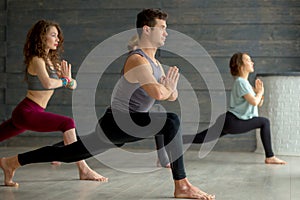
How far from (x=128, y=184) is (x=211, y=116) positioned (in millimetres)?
2189

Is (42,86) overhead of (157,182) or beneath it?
overhead

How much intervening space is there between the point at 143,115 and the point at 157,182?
0.64 meters

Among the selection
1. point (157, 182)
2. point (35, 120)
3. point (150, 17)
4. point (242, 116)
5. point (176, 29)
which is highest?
A: point (150, 17)

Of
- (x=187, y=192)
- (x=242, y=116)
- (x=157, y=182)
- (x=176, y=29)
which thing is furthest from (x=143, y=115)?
(x=176, y=29)

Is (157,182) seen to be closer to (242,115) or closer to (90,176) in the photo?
(90,176)

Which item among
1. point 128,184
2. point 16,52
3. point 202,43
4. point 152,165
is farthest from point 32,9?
point 128,184

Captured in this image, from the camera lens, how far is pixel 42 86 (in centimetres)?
312

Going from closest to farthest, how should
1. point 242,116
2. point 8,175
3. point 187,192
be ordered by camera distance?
1. point 187,192
2. point 8,175
3. point 242,116

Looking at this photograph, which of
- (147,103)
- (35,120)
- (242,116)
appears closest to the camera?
(147,103)

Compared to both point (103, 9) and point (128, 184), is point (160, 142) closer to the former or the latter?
point (128, 184)

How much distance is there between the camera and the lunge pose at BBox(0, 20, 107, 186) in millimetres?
3117

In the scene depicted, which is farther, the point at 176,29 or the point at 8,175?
the point at 176,29

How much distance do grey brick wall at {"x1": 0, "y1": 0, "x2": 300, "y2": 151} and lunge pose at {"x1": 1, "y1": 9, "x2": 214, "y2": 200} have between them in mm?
2480

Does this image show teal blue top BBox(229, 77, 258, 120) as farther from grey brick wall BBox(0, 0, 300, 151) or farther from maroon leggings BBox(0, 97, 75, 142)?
maroon leggings BBox(0, 97, 75, 142)
